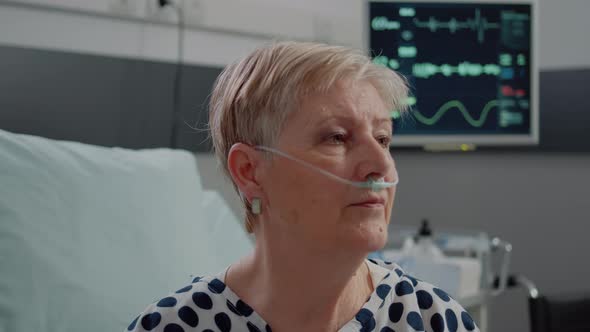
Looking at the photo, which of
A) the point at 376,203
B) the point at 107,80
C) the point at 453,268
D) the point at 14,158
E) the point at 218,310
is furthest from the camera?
the point at 453,268

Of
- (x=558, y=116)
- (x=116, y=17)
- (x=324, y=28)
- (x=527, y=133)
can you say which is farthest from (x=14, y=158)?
(x=558, y=116)

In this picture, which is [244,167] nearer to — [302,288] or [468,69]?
[302,288]

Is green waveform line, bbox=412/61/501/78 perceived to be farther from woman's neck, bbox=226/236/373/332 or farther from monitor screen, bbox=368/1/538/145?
woman's neck, bbox=226/236/373/332

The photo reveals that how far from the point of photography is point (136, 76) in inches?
80.0

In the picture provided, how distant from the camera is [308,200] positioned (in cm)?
96

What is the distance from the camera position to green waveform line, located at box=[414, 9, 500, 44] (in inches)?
108

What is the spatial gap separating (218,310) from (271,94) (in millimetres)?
319

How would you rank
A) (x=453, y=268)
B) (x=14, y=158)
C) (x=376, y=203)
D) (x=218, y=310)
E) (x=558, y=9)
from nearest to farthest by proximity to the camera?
(x=376, y=203), (x=218, y=310), (x=14, y=158), (x=453, y=268), (x=558, y=9)

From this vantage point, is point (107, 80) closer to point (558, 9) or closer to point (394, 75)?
point (394, 75)

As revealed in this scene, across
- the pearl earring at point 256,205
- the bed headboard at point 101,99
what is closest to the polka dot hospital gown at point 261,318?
the pearl earring at point 256,205

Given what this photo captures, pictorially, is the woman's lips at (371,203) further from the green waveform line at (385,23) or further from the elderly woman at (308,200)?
the green waveform line at (385,23)

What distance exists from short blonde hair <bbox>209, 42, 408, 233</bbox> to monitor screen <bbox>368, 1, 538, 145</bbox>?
170 cm

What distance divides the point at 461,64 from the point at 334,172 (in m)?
1.92

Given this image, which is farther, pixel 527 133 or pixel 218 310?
pixel 527 133
